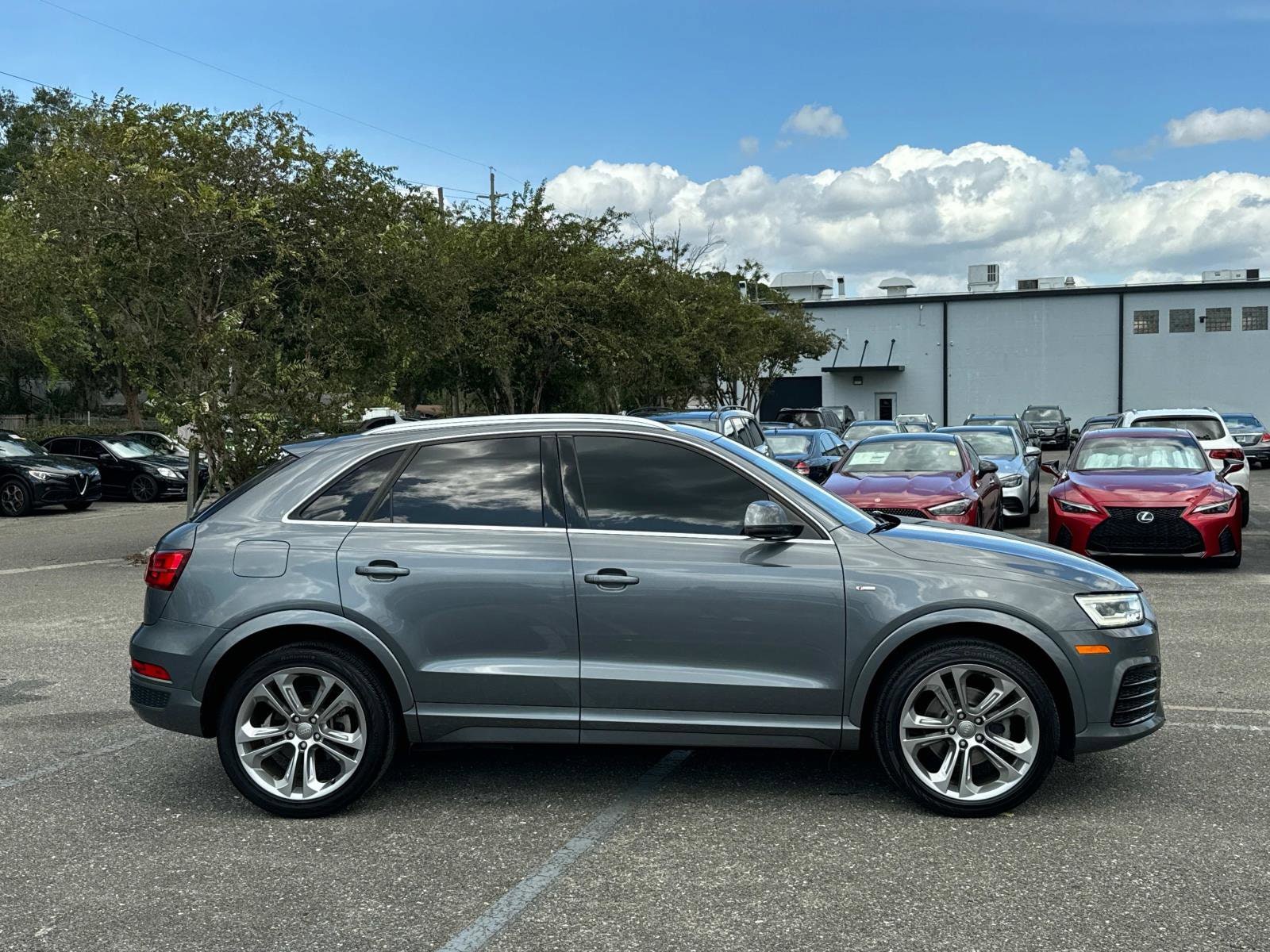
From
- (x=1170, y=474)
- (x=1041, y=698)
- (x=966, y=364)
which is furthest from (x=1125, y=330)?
(x=1041, y=698)

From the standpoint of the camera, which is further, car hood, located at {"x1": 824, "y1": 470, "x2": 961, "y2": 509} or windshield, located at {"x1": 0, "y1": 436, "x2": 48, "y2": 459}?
windshield, located at {"x1": 0, "y1": 436, "x2": 48, "y2": 459}

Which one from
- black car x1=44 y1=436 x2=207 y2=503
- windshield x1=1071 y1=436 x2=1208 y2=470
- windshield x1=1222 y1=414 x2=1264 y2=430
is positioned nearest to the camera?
windshield x1=1071 y1=436 x2=1208 y2=470

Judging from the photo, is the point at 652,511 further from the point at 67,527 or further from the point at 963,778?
the point at 67,527

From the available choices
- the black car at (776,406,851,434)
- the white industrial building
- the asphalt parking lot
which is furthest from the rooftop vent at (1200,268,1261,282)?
the asphalt parking lot

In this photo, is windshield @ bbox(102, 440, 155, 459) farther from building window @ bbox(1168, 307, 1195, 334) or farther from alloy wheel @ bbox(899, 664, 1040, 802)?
building window @ bbox(1168, 307, 1195, 334)

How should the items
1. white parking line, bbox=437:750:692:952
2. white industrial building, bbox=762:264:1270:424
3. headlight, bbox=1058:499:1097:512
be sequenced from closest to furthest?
white parking line, bbox=437:750:692:952, headlight, bbox=1058:499:1097:512, white industrial building, bbox=762:264:1270:424

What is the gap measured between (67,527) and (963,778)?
18.2 meters

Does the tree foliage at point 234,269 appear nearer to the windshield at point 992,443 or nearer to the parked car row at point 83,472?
the parked car row at point 83,472

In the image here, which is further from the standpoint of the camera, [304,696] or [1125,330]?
[1125,330]

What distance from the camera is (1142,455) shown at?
1338cm

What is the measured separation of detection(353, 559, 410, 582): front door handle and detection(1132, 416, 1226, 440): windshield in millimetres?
15211

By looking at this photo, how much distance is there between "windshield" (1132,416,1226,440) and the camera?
57.8 feet

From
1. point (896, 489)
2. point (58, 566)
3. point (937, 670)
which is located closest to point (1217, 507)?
point (896, 489)

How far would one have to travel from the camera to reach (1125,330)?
5588 cm
